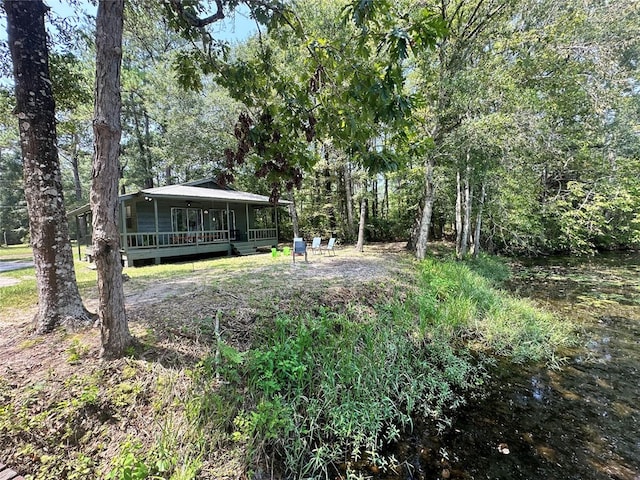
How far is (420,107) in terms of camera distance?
2.83 metres

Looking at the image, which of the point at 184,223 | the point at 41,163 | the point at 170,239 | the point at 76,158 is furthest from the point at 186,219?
the point at 76,158

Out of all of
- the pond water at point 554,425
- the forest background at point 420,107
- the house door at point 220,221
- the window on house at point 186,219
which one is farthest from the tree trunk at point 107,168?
the house door at point 220,221

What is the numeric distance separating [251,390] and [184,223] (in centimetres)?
1390

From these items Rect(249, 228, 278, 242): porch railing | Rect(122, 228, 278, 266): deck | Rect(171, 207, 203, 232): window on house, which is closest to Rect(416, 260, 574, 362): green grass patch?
Rect(122, 228, 278, 266): deck

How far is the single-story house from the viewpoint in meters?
11.7

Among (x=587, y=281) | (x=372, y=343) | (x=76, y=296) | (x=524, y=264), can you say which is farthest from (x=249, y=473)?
(x=524, y=264)

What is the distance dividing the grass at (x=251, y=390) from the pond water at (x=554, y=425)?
0.27 metres

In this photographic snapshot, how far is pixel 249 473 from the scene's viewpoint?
2.54m

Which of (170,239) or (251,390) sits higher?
(170,239)

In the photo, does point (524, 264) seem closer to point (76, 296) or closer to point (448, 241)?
point (448, 241)

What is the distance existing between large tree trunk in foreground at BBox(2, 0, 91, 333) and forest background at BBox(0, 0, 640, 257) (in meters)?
1.54

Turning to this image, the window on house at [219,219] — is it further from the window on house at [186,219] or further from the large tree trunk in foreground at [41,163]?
the large tree trunk in foreground at [41,163]

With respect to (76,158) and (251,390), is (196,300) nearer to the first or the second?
(251,390)

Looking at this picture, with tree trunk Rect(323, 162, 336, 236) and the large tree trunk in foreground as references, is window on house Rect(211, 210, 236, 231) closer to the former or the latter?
tree trunk Rect(323, 162, 336, 236)
